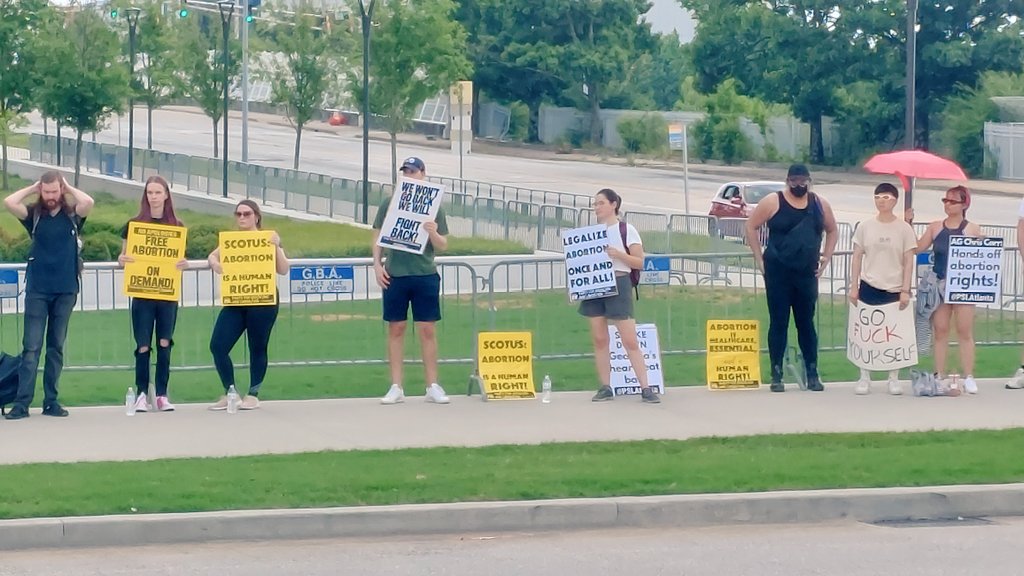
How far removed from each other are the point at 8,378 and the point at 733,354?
5.61 metres

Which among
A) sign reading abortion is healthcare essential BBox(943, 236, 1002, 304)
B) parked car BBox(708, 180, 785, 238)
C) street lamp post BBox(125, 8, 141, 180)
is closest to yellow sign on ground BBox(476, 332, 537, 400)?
sign reading abortion is healthcare essential BBox(943, 236, 1002, 304)

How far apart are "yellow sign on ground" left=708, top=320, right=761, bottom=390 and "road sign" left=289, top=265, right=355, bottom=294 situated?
3.05m

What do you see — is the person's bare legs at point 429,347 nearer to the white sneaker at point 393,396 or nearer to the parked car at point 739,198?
the white sneaker at point 393,396

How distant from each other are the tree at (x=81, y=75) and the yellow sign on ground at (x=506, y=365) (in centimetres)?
2811

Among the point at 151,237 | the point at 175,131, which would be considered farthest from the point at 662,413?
the point at 175,131

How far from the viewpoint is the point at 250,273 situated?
1120 centimetres

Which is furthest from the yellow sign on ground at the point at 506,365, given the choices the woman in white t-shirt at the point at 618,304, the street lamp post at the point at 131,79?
the street lamp post at the point at 131,79

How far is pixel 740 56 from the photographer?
201 feet

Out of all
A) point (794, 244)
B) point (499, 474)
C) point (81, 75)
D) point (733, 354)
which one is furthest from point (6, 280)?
point (81, 75)

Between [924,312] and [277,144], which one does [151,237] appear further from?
[277,144]

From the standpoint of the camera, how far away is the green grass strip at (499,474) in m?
8.23

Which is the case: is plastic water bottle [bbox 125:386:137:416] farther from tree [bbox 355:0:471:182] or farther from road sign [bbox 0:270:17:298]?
tree [bbox 355:0:471:182]

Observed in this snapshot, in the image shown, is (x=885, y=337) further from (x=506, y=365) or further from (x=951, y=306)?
(x=506, y=365)

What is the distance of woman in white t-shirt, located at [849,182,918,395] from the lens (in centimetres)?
1184
